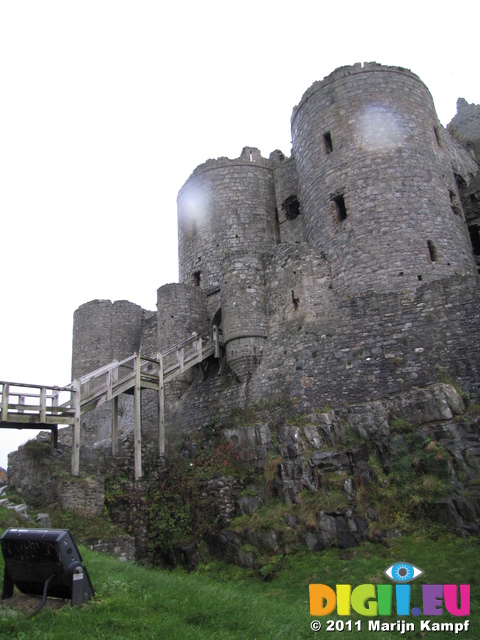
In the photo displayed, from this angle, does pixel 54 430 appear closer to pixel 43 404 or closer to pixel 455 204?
pixel 43 404

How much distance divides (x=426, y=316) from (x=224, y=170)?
42.7 ft

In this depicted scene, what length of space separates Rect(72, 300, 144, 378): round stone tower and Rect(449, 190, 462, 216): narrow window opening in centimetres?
1534

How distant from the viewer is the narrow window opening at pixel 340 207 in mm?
18250

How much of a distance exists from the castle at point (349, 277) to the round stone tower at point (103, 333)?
14.1ft

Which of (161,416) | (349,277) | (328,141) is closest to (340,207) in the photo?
(328,141)

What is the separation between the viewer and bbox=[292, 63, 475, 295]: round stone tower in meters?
16.6

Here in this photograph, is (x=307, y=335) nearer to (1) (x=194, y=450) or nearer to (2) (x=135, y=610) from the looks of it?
(1) (x=194, y=450)

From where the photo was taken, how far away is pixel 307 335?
54.7ft

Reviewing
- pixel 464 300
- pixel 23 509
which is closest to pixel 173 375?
pixel 23 509

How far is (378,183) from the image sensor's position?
17.6 m

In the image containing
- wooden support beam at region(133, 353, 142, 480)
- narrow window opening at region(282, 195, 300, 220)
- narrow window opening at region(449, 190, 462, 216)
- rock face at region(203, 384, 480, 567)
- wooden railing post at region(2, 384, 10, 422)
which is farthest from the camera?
narrow window opening at region(282, 195, 300, 220)

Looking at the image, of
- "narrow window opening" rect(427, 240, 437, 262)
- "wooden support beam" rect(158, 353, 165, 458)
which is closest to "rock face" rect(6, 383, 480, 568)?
"wooden support beam" rect(158, 353, 165, 458)

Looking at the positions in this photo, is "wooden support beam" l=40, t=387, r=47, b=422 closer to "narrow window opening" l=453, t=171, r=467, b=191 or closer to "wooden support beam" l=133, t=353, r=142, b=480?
"wooden support beam" l=133, t=353, r=142, b=480

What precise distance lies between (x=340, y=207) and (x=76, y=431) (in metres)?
11.3
